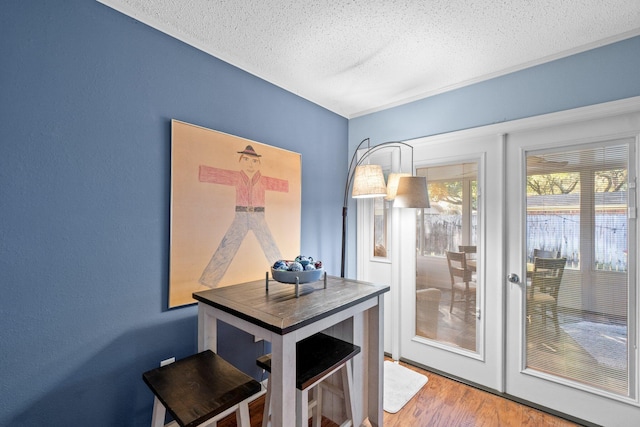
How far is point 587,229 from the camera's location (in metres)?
1.88

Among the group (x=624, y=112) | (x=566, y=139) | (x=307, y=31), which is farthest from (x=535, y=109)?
(x=307, y=31)

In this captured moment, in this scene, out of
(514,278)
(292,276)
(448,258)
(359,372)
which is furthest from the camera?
(448,258)

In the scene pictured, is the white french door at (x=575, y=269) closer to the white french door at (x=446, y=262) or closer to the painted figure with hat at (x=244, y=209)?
the white french door at (x=446, y=262)

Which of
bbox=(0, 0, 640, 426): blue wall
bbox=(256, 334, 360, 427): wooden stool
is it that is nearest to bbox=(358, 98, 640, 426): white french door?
bbox=(0, 0, 640, 426): blue wall

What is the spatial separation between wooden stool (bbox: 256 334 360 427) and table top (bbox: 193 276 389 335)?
248mm

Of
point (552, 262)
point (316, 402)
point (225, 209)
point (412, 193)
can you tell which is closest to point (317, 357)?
point (316, 402)

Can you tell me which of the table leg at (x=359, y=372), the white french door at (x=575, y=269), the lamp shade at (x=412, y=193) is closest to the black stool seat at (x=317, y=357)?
the table leg at (x=359, y=372)

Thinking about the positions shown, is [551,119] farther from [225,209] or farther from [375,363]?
[225,209]

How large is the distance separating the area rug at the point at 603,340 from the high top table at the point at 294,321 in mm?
1400

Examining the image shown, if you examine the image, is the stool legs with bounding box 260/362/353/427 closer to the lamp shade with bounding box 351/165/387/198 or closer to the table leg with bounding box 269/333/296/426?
the table leg with bounding box 269/333/296/426

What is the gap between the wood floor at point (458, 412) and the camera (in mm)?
1862

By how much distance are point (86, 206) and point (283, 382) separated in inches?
50.9

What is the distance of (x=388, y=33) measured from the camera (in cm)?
176

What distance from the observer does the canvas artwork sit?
1.75m
